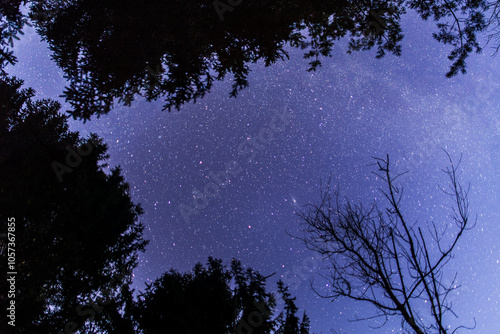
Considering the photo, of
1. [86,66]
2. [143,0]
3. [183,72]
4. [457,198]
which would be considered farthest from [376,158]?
[86,66]

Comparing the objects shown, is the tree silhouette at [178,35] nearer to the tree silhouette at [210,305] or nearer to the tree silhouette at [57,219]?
the tree silhouette at [57,219]

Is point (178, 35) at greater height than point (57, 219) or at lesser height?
greater

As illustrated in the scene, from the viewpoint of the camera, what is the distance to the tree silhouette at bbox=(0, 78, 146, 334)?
274 inches

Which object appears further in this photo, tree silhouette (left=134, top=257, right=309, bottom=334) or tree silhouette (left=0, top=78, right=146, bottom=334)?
tree silhouette (left=134, top=257, right=309, bottom=334)

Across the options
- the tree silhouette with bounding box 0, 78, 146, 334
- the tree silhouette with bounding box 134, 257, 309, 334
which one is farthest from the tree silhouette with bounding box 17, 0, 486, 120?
the tree silhouette with bounding box 134, 257, 309, 334

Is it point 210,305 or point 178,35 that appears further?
point 210,305

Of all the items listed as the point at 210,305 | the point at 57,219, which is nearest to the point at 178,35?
the point at 57,219

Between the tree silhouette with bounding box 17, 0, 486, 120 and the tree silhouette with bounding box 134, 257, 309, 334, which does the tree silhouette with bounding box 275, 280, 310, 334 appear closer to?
the tree silhouette with bounding box 134, 257, 309, 334

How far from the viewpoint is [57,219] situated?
7691 mm

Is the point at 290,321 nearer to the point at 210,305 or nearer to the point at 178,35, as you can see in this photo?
the point at 210,305

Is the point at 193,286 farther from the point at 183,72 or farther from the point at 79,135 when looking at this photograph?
the point at 183,72

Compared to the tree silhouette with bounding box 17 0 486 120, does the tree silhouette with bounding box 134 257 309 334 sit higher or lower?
lower

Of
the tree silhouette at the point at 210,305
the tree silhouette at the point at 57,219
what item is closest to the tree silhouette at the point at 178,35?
the tree silhouette at the point at 57,219

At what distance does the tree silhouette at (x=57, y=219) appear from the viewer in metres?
6.97
